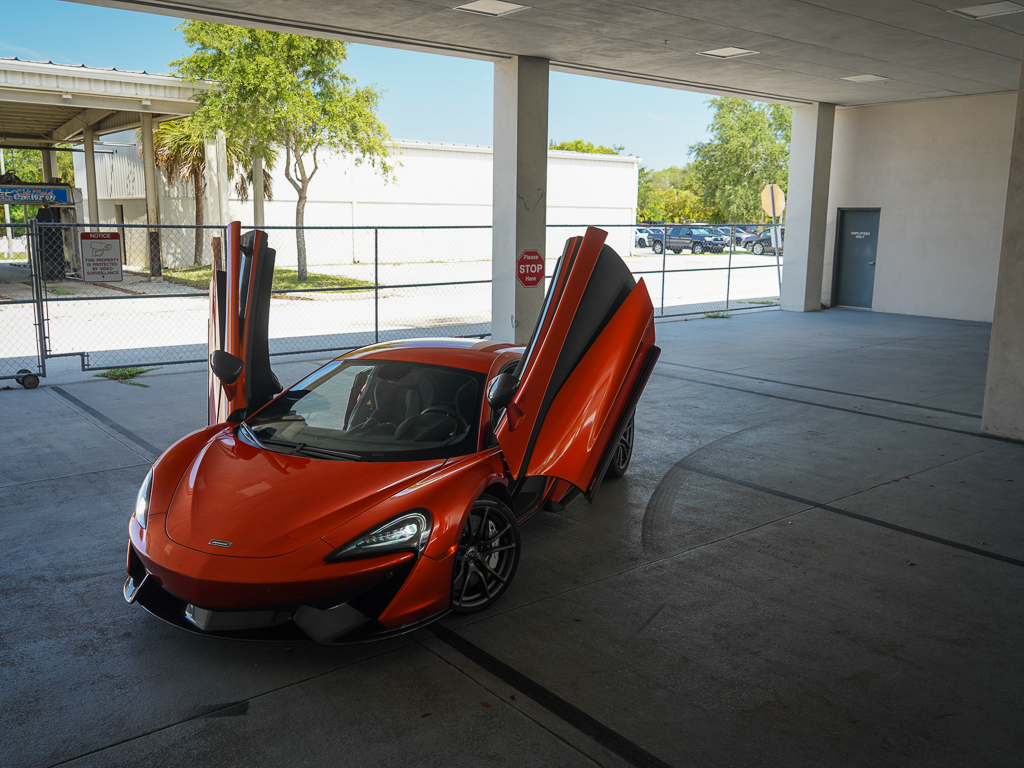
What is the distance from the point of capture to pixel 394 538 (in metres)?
3.70

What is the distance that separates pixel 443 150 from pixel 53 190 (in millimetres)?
17172

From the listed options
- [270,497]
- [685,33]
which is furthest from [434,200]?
[270,497]

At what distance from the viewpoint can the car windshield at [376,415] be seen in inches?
173

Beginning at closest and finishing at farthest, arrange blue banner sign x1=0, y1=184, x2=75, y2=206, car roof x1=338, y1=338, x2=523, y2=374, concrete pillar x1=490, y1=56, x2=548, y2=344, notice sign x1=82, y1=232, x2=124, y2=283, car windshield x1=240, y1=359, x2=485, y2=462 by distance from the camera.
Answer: car windshield x1=240, y1=359, x2=485, y2=462, car roof x1=338, y1=338, x2=523, y2=374, notice sign x1=82, y1=232, x2=124, y2=283, concrete pillar x1=490, y1=56, x2=548, y2=344, blue banner sign x1=0, y1=184, x2=75, y2=206

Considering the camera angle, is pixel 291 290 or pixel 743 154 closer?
pixel 291 290

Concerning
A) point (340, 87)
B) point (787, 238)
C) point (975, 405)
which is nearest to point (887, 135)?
point (787, 238)

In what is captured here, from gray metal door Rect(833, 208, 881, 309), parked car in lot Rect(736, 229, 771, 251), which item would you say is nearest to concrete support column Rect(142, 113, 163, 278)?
gray metal door Rect(833, 208, 881, 309)

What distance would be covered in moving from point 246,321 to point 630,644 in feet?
10.7

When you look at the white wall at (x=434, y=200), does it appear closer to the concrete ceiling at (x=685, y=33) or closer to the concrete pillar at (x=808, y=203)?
the concrete pillar at (x=808, y=203)

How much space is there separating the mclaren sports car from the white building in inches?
942

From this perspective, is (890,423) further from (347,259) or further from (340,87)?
(347,259)

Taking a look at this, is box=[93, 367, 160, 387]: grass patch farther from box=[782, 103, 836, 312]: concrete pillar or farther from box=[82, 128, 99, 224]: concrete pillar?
box=[82, 128, 99, 224]: concrete pillar

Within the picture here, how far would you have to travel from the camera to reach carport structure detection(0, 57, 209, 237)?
21047 mm

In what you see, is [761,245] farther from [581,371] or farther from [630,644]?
[630,644]
